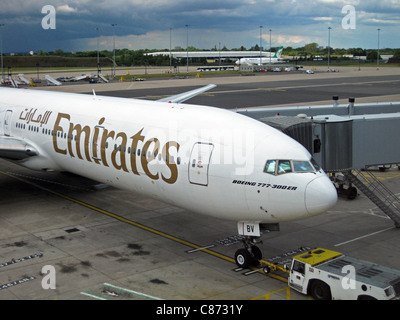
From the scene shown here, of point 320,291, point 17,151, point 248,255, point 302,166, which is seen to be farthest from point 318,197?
point 17,151

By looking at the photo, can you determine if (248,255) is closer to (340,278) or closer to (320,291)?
(320,291)

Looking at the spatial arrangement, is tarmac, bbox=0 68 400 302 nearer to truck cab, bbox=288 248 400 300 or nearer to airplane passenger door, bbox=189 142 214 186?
truck cab, bbox=288 248 400 300

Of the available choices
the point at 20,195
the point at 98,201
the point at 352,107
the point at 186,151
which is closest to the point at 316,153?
the point at 186,151

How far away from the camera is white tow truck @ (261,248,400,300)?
14.6 meters

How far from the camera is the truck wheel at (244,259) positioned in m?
17.9

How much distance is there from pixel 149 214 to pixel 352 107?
1338 centimetres

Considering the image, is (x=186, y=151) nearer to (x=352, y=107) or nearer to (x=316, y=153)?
(x=316, y=153)

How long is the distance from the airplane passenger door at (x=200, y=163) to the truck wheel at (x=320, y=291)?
498 cm

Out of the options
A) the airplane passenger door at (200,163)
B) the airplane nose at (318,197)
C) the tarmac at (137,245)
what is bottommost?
the tarmac at (137,245)

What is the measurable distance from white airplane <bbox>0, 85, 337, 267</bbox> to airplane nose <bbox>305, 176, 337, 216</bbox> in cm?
3

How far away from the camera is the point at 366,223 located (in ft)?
78.5

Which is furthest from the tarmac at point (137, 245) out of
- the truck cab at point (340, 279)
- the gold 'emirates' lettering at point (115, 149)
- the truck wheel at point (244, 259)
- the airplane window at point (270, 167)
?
the airplane window at point (270, 167)
